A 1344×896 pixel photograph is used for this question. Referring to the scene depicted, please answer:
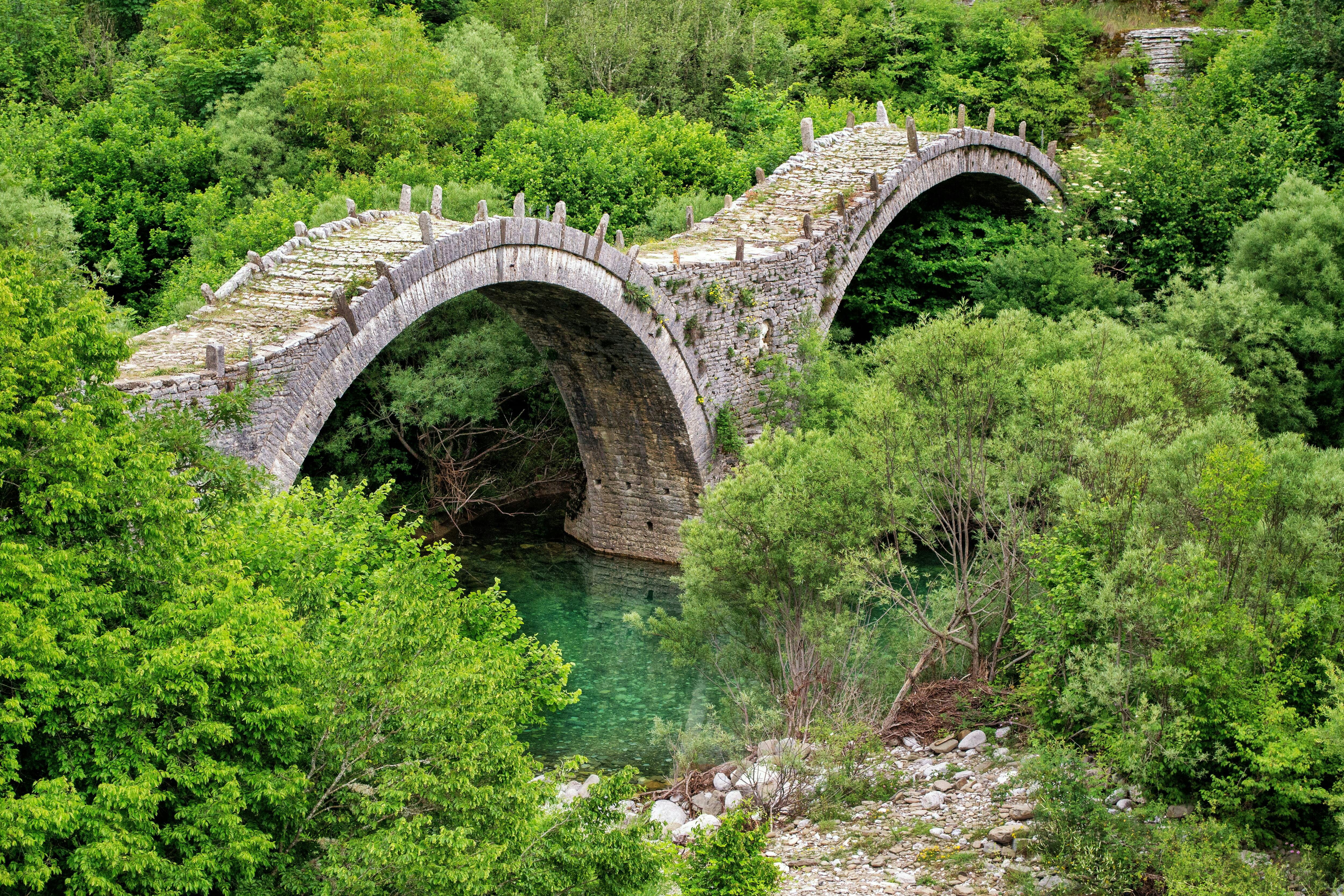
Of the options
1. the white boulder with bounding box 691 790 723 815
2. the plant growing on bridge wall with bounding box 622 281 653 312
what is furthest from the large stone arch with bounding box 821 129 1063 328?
the white boulder with bounding box 691 790 723 815

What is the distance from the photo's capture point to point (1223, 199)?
76.0 feet

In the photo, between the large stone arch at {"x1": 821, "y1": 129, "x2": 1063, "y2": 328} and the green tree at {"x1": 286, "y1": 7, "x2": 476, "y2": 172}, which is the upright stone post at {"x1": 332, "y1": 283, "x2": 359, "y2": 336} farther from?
the large stone arch at {"x1": 821, "y1": 129, "x2": 1063, "y2": 328}

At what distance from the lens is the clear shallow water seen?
15.8m

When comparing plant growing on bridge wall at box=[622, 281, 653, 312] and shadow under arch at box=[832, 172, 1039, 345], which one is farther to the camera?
shadow under arch at box=[832, 172, 1039, 345]

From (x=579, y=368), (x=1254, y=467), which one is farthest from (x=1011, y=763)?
(x=579, y=368)

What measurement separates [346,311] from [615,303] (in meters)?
5.08

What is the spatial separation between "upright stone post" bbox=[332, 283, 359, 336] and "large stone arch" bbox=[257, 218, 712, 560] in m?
0.07

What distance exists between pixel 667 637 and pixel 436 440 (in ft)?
29.6

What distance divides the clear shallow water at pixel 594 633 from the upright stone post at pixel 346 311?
543 cm

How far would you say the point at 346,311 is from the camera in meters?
14.4

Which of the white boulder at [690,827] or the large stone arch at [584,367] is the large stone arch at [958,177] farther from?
the white boulder at [690,827]

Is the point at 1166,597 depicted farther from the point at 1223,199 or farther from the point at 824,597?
the point at 1223,199

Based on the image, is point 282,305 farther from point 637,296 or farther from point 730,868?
point 730,868

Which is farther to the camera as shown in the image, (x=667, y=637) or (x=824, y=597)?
(x=667, y=637)
